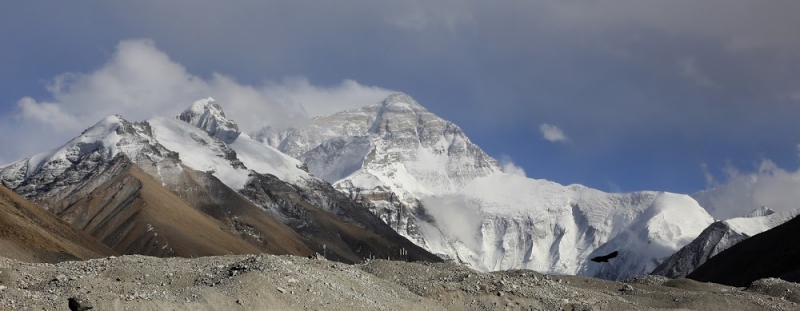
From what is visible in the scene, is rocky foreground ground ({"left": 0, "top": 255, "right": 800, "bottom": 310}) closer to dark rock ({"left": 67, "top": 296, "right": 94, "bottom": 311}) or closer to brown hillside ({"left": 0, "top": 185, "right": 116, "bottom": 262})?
dark rock ({"left": 67, "top": 296, "right": 94, "bottom": 311})

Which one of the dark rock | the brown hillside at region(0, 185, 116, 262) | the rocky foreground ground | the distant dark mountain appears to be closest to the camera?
the dark rock

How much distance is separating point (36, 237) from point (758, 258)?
436 feet

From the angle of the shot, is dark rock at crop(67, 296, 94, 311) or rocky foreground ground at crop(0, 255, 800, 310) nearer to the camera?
dark rock at crop(67, 296, 94, 311)

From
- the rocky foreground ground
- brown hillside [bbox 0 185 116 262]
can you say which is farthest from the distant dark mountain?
brown hillside [bbox 0 185 116 262]

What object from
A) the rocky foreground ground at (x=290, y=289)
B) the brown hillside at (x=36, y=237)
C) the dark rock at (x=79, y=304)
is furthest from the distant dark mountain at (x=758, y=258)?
the dark rock at (x=79, y=304)

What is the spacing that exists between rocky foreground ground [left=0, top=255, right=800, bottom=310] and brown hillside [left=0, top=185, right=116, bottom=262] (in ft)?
194

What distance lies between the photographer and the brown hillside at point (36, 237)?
106444 mm

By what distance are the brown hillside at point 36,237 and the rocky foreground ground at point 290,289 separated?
59219 mm

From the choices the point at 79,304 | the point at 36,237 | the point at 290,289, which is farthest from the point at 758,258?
the point at 79,304

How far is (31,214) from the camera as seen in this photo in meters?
133

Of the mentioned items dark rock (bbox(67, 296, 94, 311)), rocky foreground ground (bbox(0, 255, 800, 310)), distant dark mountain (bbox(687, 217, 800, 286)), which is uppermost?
distant dark mountain (bbox(687, 217, 800, 286))

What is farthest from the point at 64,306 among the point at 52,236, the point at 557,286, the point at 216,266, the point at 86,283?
the point at 52,236

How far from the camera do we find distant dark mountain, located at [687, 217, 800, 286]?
154875 mm

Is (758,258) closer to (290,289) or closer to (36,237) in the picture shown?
(36,237)
